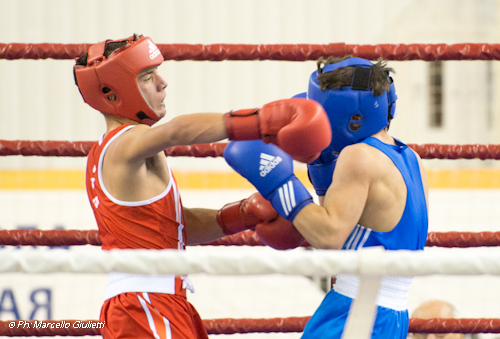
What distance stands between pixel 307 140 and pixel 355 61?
0.36 metres

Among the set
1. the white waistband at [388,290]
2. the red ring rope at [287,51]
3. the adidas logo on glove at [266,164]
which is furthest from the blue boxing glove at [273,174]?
the red ring rope at [287,51]

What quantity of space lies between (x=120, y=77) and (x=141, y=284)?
539 millimetres

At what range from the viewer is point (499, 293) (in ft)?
12.2

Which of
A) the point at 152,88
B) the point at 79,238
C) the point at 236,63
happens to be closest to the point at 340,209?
the point at 152,88

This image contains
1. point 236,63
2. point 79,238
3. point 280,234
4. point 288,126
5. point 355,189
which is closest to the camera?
point 288,126

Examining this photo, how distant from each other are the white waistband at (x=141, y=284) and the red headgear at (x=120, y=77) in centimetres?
43

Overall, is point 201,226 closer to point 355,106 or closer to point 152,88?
point 152,88

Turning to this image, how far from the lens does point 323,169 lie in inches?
57.4

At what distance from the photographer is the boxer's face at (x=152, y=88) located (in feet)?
4.81

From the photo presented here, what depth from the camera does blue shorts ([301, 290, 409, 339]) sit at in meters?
1.27

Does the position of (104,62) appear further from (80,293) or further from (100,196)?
(80,293)

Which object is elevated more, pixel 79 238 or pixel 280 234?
pixel 280 234

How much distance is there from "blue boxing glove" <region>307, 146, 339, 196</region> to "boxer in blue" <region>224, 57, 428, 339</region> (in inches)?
2.2

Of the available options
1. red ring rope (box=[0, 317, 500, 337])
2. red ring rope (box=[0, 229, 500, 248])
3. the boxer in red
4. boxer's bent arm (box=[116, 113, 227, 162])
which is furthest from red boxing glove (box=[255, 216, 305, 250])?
red ring rope (box=[0, 229, 500, 248])
